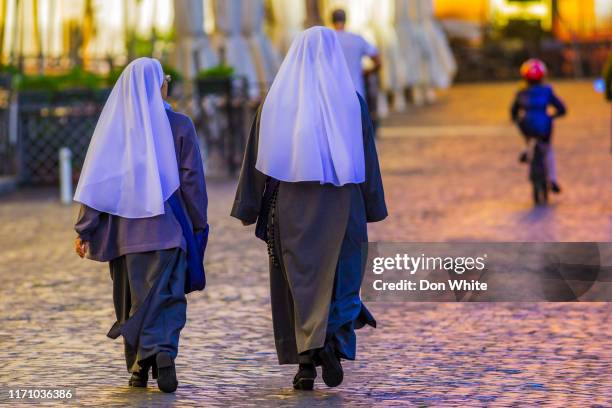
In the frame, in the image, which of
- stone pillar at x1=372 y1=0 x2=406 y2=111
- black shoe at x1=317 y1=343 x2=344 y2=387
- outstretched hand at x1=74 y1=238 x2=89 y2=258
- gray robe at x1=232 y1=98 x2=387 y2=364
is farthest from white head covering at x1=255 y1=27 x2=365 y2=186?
stone pillar at x1=372 y1=0 x2=406 y2=111

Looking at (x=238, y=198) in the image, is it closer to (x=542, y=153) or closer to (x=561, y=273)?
(x=561, y=273)

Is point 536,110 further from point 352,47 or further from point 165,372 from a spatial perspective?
point 165,372

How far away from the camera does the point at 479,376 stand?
7719 mm

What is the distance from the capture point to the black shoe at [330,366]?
23.6ft

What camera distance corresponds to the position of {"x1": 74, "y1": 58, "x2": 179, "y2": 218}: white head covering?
7.35m

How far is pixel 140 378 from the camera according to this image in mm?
7387

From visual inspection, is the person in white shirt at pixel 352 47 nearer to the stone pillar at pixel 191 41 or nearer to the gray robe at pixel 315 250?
the stone pillar at pixel 191 41

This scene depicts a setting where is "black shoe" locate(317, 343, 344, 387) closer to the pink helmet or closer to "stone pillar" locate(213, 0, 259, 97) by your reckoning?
the pink helmet

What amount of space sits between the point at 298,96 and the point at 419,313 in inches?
115

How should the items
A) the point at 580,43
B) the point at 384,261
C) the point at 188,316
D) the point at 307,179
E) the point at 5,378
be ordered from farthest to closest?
the point at 580,43 < the point at 384,261 < the point at 188,316 < the point at 5,378 < the point at 307,179

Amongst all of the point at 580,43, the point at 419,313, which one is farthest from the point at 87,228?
the point at 580,43

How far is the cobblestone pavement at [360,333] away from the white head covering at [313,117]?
995 millimetres

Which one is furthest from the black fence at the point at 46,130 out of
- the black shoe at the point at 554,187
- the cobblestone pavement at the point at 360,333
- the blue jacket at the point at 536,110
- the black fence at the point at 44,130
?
the black shoe at the point at 554,187

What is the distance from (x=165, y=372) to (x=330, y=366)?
71cm
